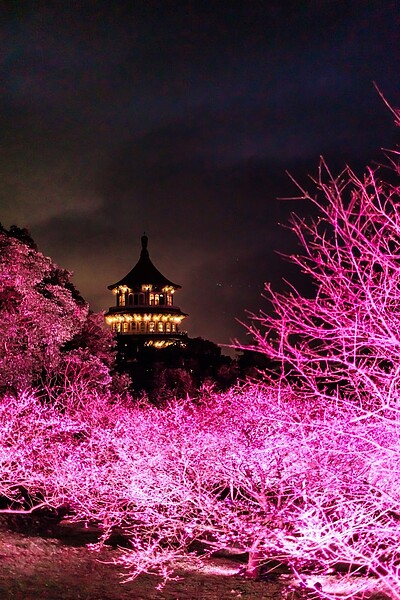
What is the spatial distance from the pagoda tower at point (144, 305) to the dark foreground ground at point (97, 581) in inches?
2056

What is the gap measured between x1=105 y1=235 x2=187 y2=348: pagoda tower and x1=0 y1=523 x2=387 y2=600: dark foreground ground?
52213mm

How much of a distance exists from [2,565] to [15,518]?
329cm

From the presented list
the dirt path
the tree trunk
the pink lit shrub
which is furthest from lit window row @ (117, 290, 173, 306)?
the tree trunk

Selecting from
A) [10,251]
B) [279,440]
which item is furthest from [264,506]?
[10,251]

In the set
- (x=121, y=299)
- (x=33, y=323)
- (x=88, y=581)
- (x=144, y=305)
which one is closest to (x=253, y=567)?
(x=88, y=581)

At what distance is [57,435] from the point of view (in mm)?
15234

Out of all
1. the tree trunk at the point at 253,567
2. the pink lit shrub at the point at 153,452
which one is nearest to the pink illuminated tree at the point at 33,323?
the pink lit shrub at the point at 153,452

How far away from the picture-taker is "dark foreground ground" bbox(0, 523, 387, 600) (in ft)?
32.5

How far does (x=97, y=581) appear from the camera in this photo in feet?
34.7

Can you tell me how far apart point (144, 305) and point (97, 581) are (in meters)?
55.2

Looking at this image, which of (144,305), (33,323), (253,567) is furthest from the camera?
(144,305)

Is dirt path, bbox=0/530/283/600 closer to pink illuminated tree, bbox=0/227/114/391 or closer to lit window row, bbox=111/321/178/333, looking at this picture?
pink illuminated tree, bbox=0/227/114/391

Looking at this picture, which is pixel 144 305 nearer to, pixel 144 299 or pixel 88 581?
pixel 144 299

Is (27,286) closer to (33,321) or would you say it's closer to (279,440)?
(33,321)
